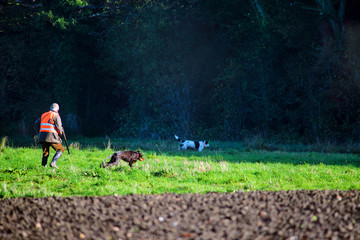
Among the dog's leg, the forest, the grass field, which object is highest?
the forest

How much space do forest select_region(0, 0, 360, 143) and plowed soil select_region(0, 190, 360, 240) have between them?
17.5 m

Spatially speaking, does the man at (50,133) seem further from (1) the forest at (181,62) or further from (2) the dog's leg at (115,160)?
(1) the forest at (181,62)

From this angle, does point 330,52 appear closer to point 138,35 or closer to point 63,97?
point 138,35

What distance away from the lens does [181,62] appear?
2830cm

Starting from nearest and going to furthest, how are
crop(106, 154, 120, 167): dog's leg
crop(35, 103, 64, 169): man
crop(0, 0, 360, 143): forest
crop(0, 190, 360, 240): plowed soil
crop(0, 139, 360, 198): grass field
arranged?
crop(0, 190, 360, 240): plowed soil, crop(0, 139, 360, 198): grass field, crop(35, 103, 64, 169): man, crop(106, 154, 120, 167): dog's leg, crop(0, 0, 360, 143): forest

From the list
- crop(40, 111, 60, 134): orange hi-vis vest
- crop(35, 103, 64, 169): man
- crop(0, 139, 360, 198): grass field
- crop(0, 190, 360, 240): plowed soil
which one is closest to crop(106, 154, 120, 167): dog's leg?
crop(0, 139, 360, 198): grass field

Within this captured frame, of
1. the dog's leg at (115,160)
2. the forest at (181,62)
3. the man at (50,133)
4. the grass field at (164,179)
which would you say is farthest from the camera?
the forest at (181,62)

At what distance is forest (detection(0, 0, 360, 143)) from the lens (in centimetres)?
2459

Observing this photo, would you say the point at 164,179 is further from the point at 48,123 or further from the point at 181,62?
the point at 181,62

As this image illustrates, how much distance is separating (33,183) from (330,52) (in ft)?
61.7

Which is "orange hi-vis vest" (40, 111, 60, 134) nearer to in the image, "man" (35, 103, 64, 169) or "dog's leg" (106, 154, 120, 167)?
"man" (35, 103, 64, 169)

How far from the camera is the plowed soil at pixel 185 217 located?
5.96 metres

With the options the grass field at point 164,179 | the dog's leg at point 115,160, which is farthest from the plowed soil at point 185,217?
the dog's leg at point 115,160

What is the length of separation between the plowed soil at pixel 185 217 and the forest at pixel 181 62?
1747 centimetres
